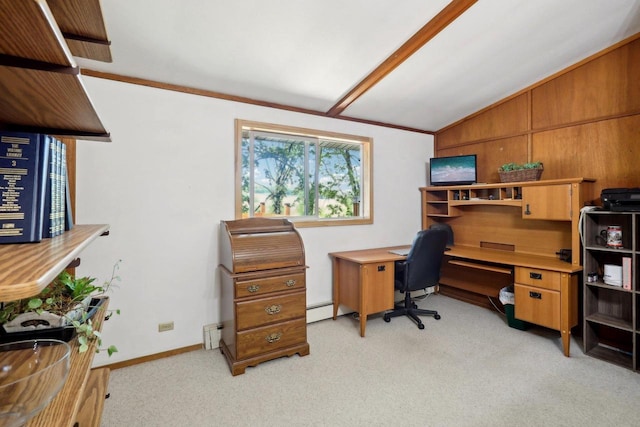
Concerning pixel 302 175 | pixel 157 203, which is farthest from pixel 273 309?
pixel 302 175

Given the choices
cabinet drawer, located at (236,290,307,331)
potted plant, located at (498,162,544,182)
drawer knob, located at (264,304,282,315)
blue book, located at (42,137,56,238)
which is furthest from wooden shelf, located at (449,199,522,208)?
blue book, located at (42,137,56,238)

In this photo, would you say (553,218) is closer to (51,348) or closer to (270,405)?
(270,405)

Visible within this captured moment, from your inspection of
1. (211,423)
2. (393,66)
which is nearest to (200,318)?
(211,423)

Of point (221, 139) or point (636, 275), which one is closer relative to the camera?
point (636, 275)

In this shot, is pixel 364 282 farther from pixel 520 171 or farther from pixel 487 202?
pixel 520 171

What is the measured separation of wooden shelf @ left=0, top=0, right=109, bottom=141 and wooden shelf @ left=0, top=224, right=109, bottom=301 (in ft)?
1.28

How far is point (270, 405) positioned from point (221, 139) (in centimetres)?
219

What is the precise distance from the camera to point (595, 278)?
259cm

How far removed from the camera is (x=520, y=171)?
10.3 feet

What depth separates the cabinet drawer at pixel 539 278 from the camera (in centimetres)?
262

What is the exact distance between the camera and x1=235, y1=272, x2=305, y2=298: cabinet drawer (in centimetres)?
234

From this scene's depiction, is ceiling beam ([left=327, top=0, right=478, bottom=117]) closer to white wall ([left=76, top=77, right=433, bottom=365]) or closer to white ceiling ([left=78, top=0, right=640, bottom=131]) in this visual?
white ceiling ([left=78, top=0, right=640, bottom=131])

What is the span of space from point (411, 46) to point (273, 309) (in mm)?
2353

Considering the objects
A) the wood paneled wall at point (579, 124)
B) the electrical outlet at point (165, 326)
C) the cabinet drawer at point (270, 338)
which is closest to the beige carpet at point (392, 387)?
the cabinet drawer at point (270, 338)
